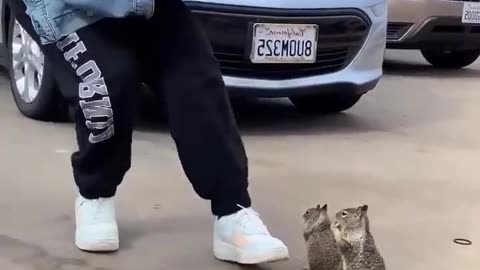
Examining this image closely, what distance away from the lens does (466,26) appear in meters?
7.30

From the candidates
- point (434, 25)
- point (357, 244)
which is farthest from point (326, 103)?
point (357, 244)

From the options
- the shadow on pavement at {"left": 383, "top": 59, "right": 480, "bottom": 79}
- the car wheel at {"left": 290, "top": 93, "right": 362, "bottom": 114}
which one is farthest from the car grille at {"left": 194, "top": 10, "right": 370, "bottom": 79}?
the shadow on pavement at {"left": 383, "top": 59, "right": 480, "bottom": 79}

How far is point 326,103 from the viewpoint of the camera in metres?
5.08

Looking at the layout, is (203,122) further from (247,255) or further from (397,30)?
(397,30)

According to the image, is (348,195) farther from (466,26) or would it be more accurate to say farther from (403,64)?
(403,64)

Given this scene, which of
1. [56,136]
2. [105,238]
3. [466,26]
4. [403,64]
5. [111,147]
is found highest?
[111,147]

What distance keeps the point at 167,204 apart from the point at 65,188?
0.37 m

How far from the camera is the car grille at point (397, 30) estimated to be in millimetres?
7055

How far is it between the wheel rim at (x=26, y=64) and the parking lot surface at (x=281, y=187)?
14 cm

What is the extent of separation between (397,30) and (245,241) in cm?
478

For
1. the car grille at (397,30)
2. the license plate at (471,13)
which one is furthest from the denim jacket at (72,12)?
the license plate at (471,13)

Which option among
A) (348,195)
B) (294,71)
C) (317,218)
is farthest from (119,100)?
(294,71)

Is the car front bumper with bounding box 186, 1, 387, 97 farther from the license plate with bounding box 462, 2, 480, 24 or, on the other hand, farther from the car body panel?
the license plate with bounding box 462, 2, 480, 24

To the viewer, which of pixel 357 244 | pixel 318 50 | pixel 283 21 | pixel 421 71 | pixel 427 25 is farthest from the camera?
pixel 421 71
